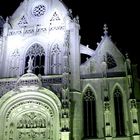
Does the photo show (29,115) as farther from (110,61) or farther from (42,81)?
(110,61)

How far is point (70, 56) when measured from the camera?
2720cm

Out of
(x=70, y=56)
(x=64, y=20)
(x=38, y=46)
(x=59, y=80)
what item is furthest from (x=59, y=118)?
(x=64, y=20)

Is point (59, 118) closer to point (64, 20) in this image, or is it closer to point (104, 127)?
point (104, 127)

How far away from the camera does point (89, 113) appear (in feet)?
83.2

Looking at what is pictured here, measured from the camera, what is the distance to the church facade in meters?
24.3

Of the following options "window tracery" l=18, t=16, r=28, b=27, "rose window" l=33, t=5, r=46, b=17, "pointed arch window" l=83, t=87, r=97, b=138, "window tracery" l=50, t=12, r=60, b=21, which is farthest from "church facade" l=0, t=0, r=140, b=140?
"rose window" l=33, t=5, r=46, b=17

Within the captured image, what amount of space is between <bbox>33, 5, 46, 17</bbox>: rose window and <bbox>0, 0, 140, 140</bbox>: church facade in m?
1.87

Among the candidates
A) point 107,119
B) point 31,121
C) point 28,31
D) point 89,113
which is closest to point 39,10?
point 28,31

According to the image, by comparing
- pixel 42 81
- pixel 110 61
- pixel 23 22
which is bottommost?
pixel 42 81

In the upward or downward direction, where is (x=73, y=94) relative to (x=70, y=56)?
downward

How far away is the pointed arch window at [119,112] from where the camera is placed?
24.4 metres

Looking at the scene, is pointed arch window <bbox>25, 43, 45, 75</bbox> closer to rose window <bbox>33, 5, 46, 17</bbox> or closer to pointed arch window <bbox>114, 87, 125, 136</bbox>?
rose window <bbox>33, 5, 46, 17</bbox>

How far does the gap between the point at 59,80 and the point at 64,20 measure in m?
6.77

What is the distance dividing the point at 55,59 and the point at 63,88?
4476 mm
